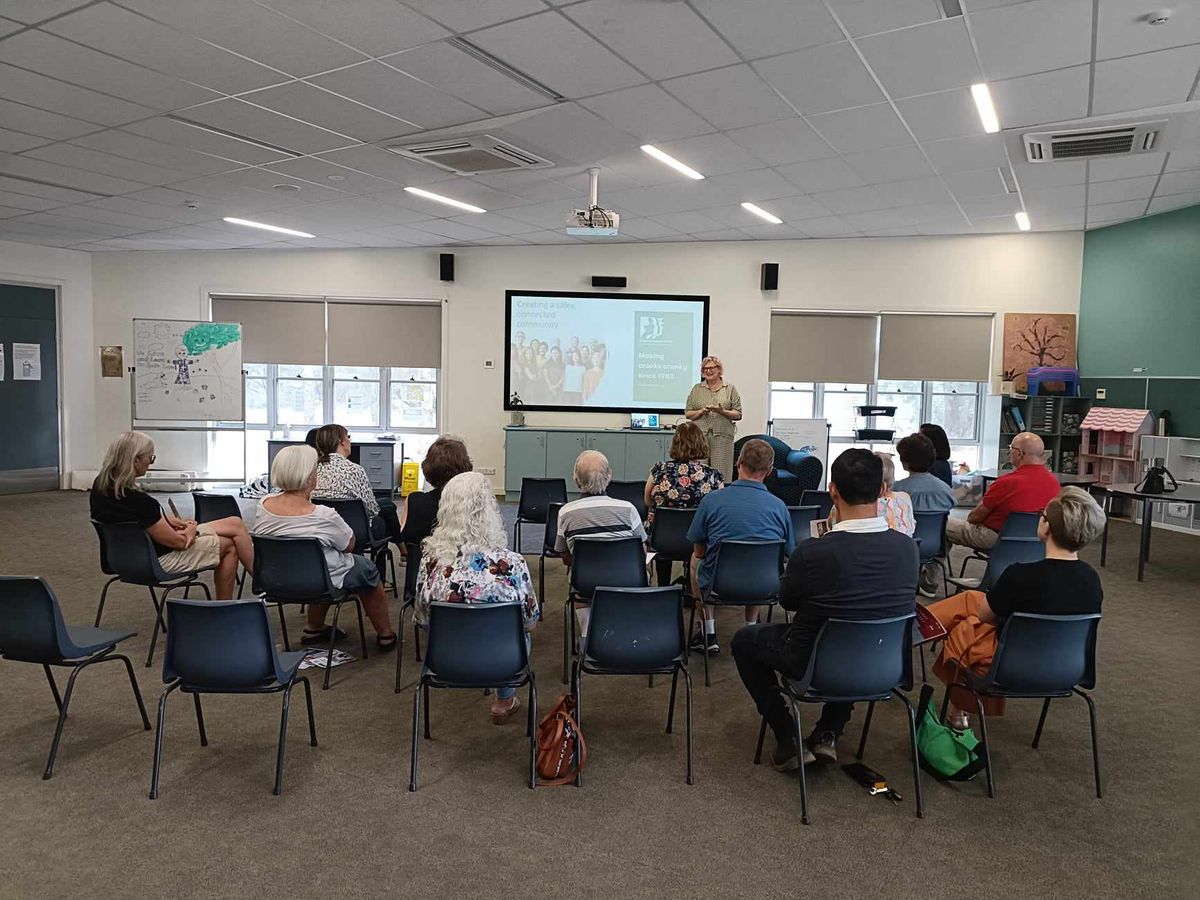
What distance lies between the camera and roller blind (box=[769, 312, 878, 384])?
1028 cm

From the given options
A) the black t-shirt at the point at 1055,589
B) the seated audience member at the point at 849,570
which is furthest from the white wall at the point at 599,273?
the seated audience member at the point at 849,570

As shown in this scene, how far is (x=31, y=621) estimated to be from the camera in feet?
9.85

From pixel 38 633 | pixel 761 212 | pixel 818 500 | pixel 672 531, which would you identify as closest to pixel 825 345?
pixel 761 212

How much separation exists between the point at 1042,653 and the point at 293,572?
3.31 meters

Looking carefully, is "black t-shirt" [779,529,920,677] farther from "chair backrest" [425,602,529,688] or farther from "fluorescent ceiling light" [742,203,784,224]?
"fluorescent ceiling light" [742,203,784,224]

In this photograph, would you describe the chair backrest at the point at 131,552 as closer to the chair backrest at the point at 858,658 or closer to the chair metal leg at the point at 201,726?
the chair metal leg at the point at 201,726

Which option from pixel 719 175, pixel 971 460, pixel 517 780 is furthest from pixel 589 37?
pixel 971 460

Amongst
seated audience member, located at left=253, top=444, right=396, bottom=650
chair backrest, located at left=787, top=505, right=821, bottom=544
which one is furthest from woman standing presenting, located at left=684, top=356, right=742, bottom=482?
seated audience member, located at left=253, top=444, right=396, bottom=650

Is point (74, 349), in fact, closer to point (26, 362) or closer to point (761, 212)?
point (26, 362)

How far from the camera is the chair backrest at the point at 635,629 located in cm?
311

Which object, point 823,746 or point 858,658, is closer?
point 858,658

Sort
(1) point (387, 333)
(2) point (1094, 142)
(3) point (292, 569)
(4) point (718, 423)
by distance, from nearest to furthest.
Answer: (3) point (292, 569), (2) point (1094, 142), (4) point (718, 423), (1) point (387, 333)

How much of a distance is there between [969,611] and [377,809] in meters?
2.47

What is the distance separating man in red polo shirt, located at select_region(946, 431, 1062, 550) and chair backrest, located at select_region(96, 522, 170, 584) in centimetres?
486
